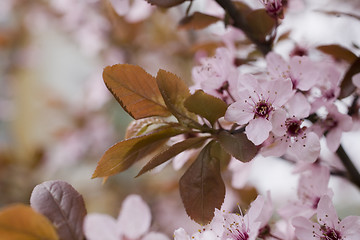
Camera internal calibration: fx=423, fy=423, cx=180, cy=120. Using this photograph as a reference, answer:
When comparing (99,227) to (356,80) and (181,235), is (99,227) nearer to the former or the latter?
(181,235)

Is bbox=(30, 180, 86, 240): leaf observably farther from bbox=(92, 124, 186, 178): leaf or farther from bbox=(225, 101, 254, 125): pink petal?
bbox=(225, 101, 254, 125): pink petal

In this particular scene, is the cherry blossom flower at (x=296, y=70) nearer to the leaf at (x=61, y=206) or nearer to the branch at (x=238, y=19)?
the branch at (x=238, y=19)

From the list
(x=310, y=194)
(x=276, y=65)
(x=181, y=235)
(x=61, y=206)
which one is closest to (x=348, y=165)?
(x=310, y=194)

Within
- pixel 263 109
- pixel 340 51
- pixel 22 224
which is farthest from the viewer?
pixel 340 51

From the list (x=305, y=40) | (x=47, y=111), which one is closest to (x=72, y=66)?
(x=47, y=111)

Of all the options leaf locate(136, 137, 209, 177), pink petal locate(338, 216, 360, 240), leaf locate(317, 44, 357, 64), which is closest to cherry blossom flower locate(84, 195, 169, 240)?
leaf locate(136, 137, 209, 177)

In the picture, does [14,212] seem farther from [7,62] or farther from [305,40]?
[7,62]
